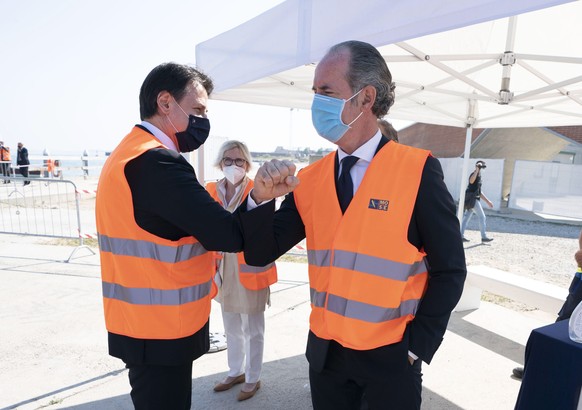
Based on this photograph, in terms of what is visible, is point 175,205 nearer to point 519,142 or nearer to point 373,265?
point 373,265

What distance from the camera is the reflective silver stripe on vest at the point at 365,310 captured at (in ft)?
4.91

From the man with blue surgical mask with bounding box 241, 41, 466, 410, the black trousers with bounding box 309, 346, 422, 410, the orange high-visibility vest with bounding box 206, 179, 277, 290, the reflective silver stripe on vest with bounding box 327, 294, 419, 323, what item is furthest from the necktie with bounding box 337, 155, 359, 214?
the orange high-visibility vest with bounding box 206, 179, 277, 290

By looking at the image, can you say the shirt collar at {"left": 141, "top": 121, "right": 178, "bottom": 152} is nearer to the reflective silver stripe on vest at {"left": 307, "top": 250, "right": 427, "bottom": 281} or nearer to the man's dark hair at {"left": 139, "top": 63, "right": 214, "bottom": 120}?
the man's dark hair at {"left": 139, "top": 63, "right": 214, "bottom": 120}

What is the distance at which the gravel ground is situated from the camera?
24.6ft

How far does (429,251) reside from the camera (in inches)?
59.1

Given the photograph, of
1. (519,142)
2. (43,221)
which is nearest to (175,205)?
(43,221)

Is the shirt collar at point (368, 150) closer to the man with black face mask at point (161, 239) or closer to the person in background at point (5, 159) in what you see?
the man with black face mask at point (161, 239)

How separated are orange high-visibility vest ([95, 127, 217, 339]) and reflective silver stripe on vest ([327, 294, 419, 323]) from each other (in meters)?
0.62

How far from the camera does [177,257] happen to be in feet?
5.19

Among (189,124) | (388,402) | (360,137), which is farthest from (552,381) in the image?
(189,124)

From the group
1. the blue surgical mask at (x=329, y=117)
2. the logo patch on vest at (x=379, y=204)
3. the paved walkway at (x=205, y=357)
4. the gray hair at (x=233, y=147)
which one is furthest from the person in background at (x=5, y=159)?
the logo patch on vest at (x=379, y=204)

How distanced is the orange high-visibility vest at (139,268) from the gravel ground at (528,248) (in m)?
7.26

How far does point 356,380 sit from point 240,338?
1.81 m

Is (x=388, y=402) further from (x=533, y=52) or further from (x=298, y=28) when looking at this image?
(x=533, y=52)
